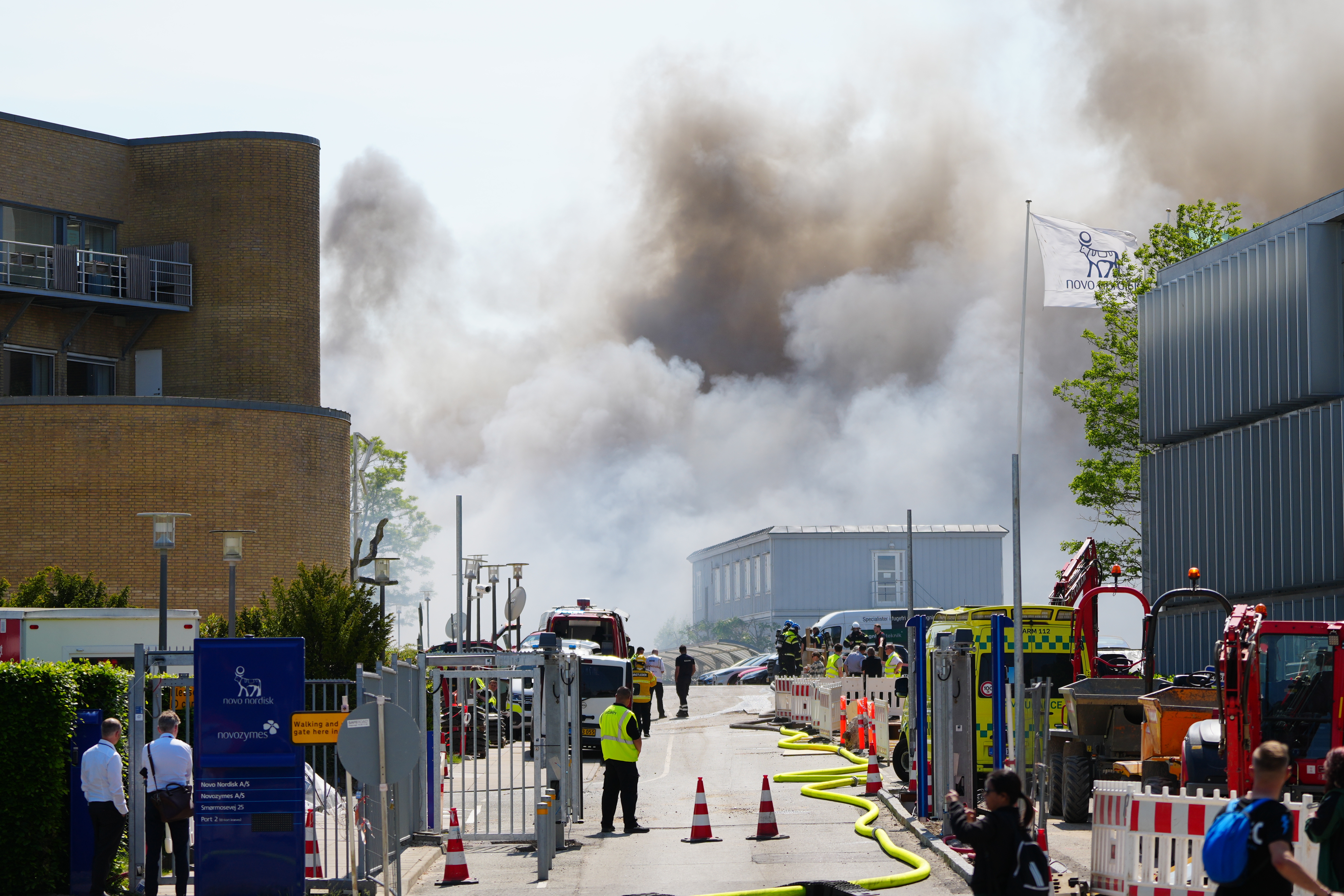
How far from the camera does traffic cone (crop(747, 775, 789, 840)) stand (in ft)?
53.1

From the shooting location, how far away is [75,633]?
23281 millimetres

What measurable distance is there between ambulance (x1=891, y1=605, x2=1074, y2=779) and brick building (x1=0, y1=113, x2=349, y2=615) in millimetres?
23309

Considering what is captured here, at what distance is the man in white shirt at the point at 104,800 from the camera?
12.4m

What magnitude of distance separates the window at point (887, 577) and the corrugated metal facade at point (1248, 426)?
34.3 meters

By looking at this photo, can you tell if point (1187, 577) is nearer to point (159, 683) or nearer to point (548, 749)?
point (548, 749)

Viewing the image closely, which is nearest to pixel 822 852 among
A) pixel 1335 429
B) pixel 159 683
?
pixel 159 683

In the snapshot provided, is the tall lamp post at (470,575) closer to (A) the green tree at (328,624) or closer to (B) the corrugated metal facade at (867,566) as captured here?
(A) the green tree at (328,624)

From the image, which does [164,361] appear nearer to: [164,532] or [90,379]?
[90,379]

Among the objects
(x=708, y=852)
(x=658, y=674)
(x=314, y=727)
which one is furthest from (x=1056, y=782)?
(x=658, y=674)

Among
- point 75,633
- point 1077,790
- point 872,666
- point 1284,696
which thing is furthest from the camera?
point 872,666

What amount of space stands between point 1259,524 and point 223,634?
1996 centimetres

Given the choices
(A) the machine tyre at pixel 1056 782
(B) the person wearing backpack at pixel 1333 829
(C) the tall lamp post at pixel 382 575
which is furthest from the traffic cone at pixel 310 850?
(C) the tall lamp post at pixel 382 575

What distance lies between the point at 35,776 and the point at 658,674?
98.0 feet

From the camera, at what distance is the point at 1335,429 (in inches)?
931
